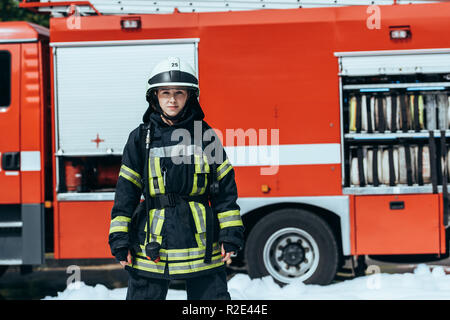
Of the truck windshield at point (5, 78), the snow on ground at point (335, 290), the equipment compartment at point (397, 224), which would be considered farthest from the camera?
the truck windshield at point (5, 78)

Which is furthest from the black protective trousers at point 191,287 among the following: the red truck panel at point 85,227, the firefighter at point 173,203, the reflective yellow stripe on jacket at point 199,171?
the red truck panel at point 85,227

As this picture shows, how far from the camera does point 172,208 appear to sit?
3244 mm

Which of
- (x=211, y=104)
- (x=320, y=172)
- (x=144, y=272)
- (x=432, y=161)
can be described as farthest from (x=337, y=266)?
(x=144, y=272)

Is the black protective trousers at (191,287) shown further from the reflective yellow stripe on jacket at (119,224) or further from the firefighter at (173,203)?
the reflective yellow stripe on jacket at (119,224)

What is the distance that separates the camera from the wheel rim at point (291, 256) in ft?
19.2

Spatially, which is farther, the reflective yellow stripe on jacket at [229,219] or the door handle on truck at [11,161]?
the door handle on truck at [11,161]

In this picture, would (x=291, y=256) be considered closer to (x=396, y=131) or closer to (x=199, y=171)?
(x=396, y=131)

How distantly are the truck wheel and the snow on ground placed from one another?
0.44 feet

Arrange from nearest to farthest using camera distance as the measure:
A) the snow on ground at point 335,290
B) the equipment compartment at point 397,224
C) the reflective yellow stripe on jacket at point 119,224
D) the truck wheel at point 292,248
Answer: the reflective yellow stripe on jacket at point 119,224
the snow on ground at point 335,290
the equipment compartment at point 397,224
the truck wheel at point 292,248

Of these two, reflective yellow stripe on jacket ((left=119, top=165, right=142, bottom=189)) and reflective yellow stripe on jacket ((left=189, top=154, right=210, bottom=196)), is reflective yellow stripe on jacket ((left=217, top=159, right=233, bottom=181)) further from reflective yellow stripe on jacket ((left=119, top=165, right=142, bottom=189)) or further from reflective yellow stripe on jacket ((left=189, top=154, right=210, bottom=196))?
reflective yellow stripe on jacket ((left=119, top=165, right=142, bottom=189))

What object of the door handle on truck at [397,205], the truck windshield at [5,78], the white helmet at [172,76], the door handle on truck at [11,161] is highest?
the truck windshield at [5,78]

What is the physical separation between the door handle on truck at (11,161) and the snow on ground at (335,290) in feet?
4.45

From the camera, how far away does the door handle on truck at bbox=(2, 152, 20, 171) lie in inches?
231

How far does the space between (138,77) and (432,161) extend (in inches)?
120
